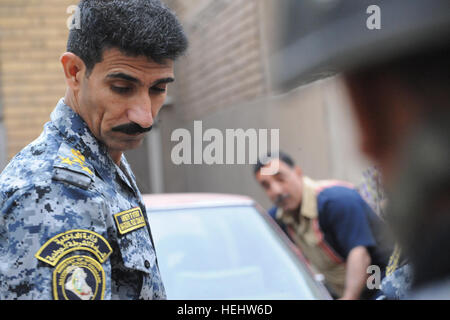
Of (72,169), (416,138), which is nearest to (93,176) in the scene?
(72,169)

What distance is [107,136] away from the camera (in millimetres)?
1285

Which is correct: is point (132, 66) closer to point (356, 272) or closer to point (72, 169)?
point (72, 169)

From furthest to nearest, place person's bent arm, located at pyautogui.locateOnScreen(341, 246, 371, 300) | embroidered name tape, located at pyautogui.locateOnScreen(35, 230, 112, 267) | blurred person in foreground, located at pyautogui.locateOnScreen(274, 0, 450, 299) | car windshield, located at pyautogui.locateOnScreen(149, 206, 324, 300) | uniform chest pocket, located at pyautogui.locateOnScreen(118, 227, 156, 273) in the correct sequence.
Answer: person's bent arm, located at pyautogui.locateOnScreen(341, 246, 371, 300) < car windshield, located at pyautogui.locateOnScreen(149, 206, 324, 300) < uniform chest pocket, located at pyautogui.locateOnScreen(118, 227, 156, 273) < embroidered name tape, located at pyautogui.locateOnScreen(35, 230, 112, 267) < blurred person in foreground, located at pyautogui.locateOnScreen(274, 0, 450, 299)

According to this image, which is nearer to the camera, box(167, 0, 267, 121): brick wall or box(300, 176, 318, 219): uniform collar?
box(300, 176, 318, 219): uniform collar

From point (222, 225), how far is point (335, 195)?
67cm

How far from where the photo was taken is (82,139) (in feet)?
4.19

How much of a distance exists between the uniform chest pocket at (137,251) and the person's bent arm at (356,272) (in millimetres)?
1924

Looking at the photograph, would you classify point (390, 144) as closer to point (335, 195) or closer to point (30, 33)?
point (335, 195)

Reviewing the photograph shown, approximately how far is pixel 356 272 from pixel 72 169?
2.15 metres

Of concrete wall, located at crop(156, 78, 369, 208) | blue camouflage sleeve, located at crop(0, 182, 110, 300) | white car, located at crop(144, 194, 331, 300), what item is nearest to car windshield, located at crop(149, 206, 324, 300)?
white car, located at crop(144, 194, 331, 300)

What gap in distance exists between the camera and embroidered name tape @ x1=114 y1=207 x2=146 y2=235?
117 cm

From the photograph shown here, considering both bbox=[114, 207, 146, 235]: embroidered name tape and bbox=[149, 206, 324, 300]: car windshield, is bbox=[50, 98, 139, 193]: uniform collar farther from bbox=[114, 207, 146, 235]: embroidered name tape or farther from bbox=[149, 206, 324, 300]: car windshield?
bbox=[149, 206, 324, 300]: car windshield

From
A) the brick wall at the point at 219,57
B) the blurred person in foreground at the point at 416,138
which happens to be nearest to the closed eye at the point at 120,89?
the blurred person in foreground at the point at 416,138

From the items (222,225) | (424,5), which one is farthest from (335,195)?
(424,5)
